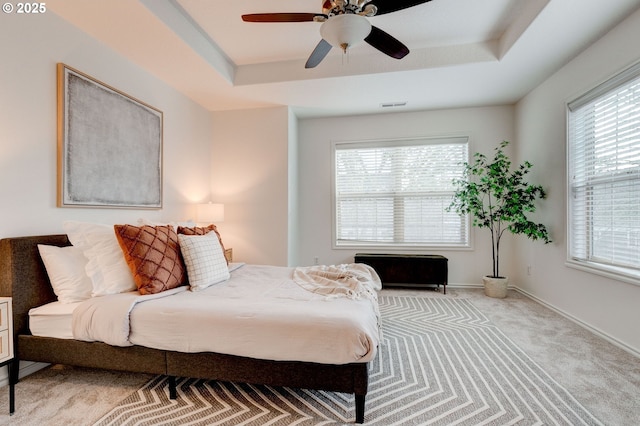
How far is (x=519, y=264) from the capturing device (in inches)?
161

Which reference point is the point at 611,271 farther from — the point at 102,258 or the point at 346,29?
the point at 102,258

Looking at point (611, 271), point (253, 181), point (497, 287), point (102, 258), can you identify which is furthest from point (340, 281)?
point (497, 287)

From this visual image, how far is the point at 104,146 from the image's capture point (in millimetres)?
2533

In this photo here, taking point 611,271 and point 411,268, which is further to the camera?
point 411,268

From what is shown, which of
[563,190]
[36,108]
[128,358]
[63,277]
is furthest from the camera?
[563,190]

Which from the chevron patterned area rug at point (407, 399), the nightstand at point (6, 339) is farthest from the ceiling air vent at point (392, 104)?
the nightstand at point (6, 339)

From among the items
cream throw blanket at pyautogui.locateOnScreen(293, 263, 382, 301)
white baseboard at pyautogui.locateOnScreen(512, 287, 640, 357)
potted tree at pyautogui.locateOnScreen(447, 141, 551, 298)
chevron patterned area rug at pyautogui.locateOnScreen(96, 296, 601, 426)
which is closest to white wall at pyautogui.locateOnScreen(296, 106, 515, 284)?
potted tree at pyautogui.locateOnScreen(447, 141, 551, 298)

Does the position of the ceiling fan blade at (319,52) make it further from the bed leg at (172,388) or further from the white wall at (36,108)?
the bed leg at (172,388)

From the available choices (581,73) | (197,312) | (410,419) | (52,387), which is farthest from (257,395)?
(581,73)

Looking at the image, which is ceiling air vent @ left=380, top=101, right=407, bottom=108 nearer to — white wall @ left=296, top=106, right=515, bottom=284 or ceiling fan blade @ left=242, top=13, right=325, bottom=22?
white wall @ left=296, top=106, right=515, bottom=284

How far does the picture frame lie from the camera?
2.23m

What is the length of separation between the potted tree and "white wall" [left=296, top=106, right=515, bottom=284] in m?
0.20

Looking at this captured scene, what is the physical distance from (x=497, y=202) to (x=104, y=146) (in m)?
4.72

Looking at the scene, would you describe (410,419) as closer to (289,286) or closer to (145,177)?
(289,286)
